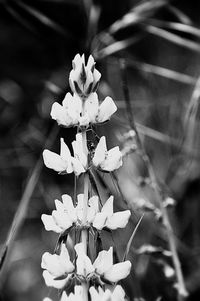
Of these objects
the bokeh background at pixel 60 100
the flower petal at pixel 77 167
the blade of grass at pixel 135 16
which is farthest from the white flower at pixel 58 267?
the blade of grass at pixel 135 16

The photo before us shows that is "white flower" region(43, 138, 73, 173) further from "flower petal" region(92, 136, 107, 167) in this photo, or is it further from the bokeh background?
the bokeh background

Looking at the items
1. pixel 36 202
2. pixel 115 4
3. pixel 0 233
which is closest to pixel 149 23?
pixel 115 4

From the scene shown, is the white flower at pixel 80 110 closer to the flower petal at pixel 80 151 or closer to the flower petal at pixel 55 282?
the flower petal at pixel 80 151

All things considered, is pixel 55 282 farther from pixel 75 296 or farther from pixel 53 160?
pixel 53 160

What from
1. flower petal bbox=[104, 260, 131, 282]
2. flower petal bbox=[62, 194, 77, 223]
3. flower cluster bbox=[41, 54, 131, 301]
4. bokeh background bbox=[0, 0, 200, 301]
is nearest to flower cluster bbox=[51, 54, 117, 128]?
flower cluster bbox=[41, 54, 131, 301]

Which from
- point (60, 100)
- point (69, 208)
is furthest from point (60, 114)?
point (60, 100)

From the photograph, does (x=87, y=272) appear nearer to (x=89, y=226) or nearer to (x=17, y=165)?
(x=89, y=226)
